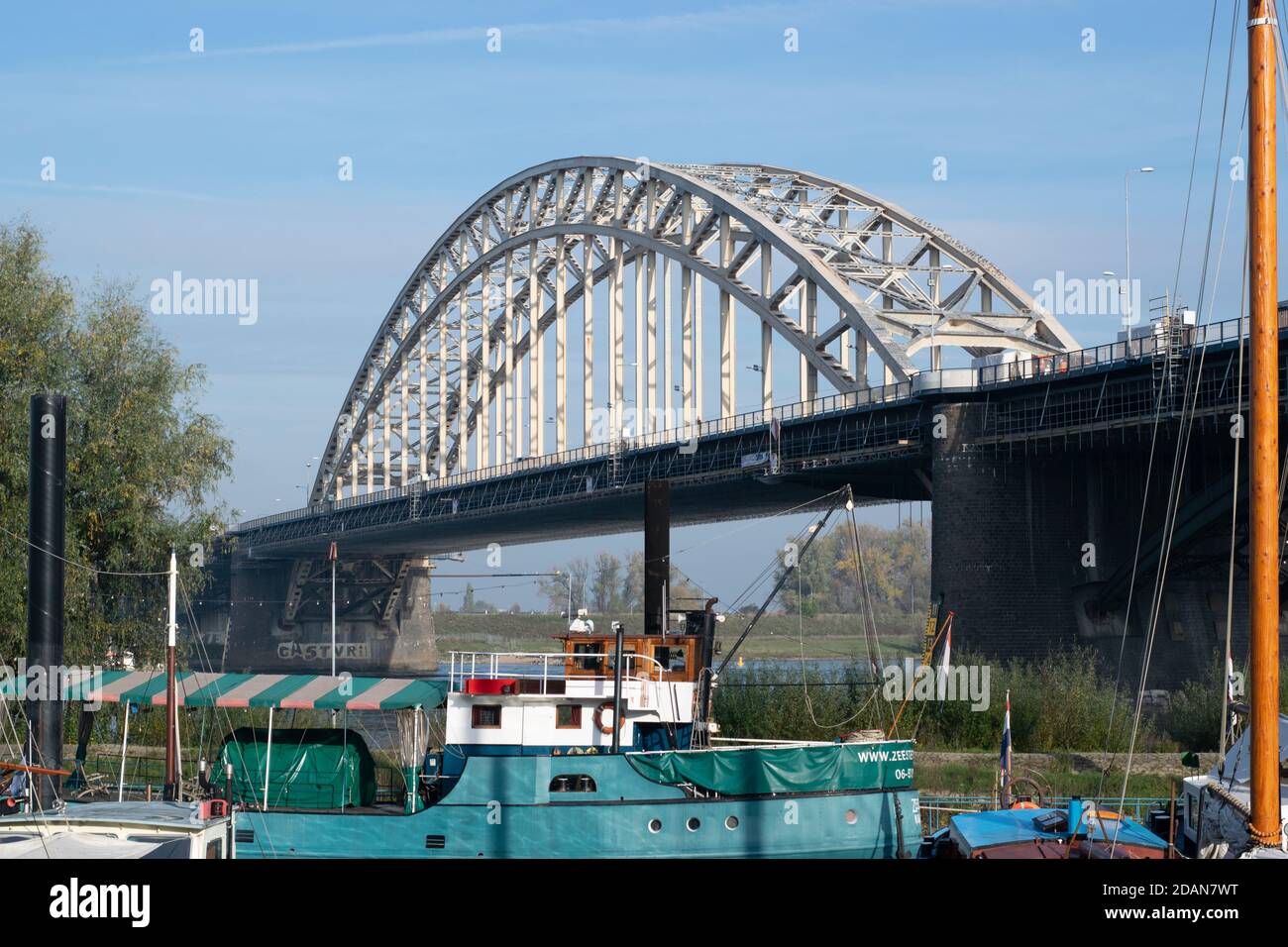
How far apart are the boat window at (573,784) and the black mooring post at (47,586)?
7848mm

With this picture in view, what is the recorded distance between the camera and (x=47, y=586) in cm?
2562

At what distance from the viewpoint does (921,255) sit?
71750mm

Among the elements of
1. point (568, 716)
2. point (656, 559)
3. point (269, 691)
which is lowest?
point (568, 716)

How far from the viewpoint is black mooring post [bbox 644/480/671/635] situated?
32.1m

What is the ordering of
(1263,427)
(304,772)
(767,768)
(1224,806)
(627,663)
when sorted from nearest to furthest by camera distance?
(1263,427), (1224,806), (767,768), (304,772), (627,663)

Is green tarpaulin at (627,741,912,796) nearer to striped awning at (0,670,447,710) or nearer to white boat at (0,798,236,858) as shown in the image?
striped awning at (0,670,447,710)

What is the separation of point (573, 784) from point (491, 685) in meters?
2.39

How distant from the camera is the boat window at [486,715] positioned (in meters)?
27.8

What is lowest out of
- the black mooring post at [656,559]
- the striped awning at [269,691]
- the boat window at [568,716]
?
the boat window at [568,716]

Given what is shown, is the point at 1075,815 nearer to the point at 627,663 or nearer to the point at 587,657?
the point at 627,663

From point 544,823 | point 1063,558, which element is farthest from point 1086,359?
point 544,823

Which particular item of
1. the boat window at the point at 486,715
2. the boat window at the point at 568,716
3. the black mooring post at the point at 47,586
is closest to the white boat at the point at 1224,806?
the boat window at the point at 568,716

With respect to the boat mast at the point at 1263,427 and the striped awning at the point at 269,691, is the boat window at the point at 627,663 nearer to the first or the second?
the striped awning at the point at 269,691

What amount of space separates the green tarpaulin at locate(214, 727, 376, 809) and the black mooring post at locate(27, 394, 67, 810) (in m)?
2.95
